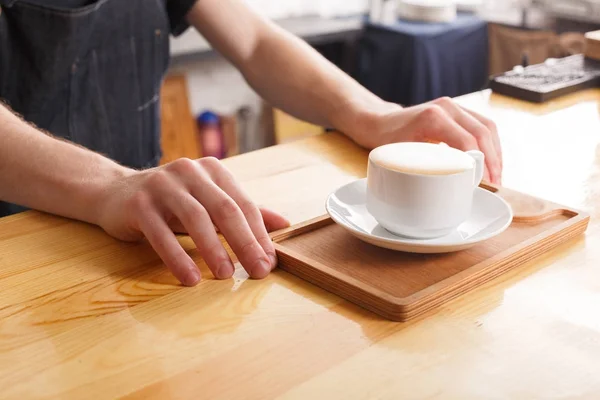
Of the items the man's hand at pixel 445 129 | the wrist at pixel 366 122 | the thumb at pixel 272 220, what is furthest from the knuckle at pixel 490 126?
the thumb at pixel 272 220

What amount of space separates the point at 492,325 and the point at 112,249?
0.45 meters

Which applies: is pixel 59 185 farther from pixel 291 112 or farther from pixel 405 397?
pixel 291 112

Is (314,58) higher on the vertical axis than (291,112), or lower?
higher

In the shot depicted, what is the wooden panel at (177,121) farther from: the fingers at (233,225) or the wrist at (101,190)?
the fingers at (233,225)

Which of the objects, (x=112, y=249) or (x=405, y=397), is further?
(x=112, y=249)

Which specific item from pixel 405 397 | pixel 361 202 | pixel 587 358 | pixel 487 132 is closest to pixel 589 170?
pixel 487 132

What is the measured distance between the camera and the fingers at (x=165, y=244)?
74 centimetres

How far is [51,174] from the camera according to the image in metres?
0.92

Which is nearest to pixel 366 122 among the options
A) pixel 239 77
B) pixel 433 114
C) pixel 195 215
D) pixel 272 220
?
pixel 433 114

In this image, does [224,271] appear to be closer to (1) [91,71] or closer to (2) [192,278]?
(2) [192,278]

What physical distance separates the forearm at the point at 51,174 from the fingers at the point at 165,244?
0.37ft

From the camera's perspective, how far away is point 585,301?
701 millimetres

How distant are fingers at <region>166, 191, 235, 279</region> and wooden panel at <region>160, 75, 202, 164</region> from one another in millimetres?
2358

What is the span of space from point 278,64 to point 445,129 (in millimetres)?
582
